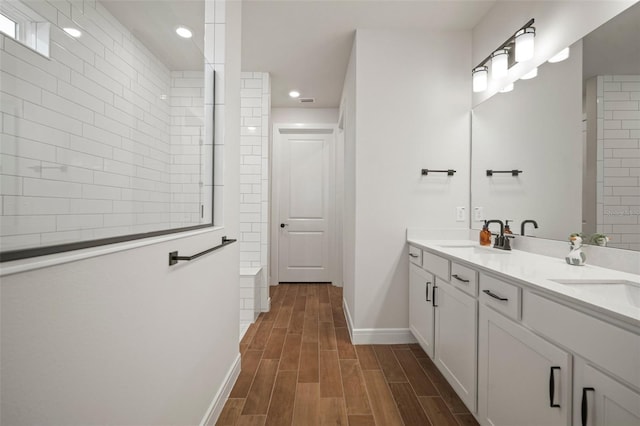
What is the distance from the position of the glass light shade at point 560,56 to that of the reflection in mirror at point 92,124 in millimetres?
2031

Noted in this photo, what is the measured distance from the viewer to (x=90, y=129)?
0.69 metres

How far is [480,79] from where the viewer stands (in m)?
2.43

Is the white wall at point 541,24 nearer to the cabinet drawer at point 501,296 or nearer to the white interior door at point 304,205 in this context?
the cabinet drawer at point 501,296

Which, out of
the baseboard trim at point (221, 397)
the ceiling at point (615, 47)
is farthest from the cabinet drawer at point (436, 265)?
the baseboard trim at point (221, 397)

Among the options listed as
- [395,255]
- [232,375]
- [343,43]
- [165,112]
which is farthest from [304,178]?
[165,112]

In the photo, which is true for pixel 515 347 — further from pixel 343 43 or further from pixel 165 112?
pixel 343 43

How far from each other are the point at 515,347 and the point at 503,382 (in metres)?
0.19

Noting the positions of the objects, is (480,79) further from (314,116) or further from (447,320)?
(314,116)

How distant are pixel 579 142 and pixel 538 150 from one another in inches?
11.3

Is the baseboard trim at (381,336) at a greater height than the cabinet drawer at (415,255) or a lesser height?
lesser

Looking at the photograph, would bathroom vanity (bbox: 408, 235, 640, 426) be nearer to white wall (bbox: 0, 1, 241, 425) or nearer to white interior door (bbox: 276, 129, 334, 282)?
white wall (bbox: 0, 1, 241, 425)

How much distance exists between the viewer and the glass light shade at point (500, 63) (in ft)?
7.13

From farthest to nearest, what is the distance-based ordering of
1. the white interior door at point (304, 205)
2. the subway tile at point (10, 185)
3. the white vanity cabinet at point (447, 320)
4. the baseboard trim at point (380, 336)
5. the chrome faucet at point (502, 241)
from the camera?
the white interior door at point (304, 205) < the baseboard trim at point (380, 336) < the chrome faucet at point (502, 241) < the white vanity cabinet at point (447, 320) < the subway tile at point (10, 185)

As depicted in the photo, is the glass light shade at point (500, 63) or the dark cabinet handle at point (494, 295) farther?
the glass light shade at point (500, 63)
